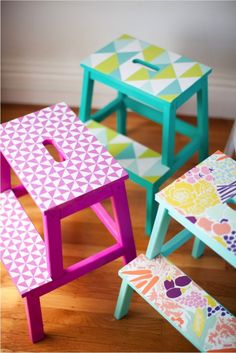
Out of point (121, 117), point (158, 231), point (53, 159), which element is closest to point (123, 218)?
point (158, 231)

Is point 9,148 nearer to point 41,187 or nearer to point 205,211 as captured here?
point 41,187

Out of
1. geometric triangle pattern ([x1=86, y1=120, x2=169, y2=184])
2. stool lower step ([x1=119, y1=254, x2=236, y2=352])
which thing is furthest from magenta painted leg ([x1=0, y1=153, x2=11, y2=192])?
stool lower step ([x1=119, y1=254, x2=236, y2=352])

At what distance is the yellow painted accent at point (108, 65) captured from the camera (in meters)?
1.55

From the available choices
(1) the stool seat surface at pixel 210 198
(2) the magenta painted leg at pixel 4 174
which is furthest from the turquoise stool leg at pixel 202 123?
(2) the magenta painted leg at pixel 4 174

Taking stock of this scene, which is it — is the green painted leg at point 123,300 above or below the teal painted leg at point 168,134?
below

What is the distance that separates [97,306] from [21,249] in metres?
0.30

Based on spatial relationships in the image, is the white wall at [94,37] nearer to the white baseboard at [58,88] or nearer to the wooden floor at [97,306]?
the white baseboard at [58,88]

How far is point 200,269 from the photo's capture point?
1588 millimetres

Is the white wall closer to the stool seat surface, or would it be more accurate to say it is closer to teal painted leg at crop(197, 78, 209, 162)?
teal painted leg at crop(197, 78, 209, 162)

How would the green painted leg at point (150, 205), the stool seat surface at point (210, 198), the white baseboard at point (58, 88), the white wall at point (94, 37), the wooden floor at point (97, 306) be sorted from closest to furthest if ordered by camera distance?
the stool seat surface at point (210, 198) → the wooden floor at point (97, 306) → the green painted leg at point (150, 205) → the white wall at point (94, 37) → the white baseboard at point (58, 88)

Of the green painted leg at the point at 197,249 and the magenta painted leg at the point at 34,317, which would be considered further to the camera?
the green painted leg at the point at 197,249

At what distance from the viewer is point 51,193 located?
3.92ft

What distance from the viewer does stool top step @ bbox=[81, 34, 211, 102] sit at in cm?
148

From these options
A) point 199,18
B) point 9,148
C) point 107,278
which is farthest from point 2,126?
point 199,18
